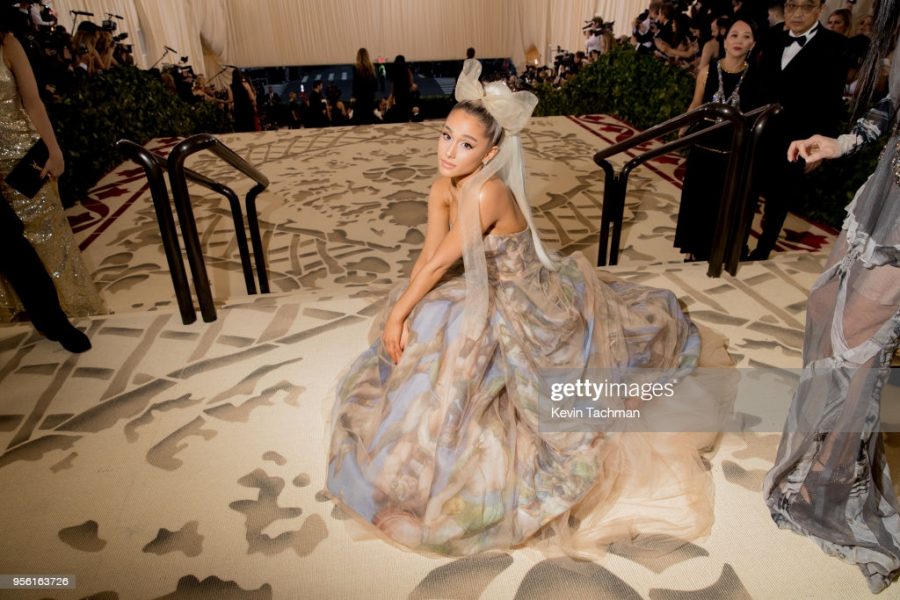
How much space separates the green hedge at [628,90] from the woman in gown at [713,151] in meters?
3.24

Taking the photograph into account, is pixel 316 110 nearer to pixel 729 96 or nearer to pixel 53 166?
pixel 53 166

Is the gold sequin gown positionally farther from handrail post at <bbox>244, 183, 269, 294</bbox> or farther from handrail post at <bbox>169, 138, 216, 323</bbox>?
handrail post at <bbox>244, 183, 269, 294</bbox>

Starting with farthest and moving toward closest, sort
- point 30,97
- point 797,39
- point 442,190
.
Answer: point 797,39 → point 30,97 → point 442,190

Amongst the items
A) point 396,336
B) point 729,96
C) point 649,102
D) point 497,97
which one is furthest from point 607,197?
point 649,102

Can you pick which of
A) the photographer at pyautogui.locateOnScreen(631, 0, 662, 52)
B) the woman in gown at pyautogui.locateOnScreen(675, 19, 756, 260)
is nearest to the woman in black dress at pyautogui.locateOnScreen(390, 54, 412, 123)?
the photographer at pyautogui.locateOnScreen(631, 0, 662, 52)

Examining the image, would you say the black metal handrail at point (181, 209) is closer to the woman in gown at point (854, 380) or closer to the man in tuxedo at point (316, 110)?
the woman in gown at point (854, 380)

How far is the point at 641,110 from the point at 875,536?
22.5 feet

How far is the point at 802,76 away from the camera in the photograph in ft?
9.96

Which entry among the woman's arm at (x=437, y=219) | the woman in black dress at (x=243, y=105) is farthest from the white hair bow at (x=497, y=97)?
the woman in black dress at (x=243, y=105)

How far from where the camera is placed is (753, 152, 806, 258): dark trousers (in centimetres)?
332

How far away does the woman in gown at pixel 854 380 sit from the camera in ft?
4.23

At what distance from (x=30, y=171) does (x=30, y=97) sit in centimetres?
32
